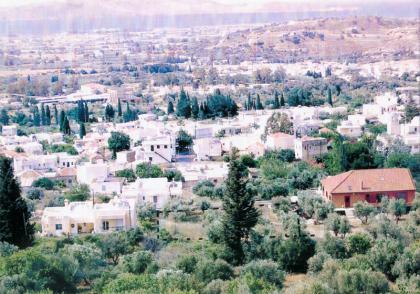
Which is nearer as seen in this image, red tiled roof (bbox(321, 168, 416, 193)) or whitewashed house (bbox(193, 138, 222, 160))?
red tiled roof (bbox(321, 168, 416, 193))

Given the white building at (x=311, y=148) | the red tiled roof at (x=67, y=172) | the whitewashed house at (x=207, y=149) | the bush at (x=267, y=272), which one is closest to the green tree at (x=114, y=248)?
the bush at (x=267, y=272)

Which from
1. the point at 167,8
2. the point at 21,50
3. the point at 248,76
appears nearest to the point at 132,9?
the point at 167,8

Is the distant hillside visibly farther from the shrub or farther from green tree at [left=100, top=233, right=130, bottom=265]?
the shrub

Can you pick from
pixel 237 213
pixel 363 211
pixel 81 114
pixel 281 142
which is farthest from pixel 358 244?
pixel 81 114

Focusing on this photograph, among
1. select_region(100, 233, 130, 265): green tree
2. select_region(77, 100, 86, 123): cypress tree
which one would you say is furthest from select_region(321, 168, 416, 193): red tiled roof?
select_region(77, 100, 86, 123): cypress tree

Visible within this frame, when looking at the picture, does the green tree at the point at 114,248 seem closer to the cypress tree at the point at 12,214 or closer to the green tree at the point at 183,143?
the cypress tree at the point at 12,214

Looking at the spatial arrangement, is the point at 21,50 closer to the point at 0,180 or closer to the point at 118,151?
the point at 118,151
